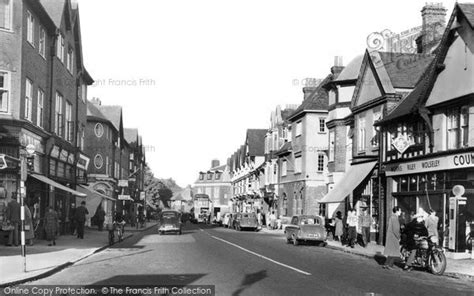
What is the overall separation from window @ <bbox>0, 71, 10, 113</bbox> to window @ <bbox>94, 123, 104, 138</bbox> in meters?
31.7

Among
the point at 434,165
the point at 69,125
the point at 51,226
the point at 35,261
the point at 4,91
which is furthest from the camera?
the point at 69,125

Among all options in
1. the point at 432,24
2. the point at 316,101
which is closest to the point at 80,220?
the point at 432,24

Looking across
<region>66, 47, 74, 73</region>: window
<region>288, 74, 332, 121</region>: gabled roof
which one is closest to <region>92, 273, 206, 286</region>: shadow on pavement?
<region>66, 47, 74, 73</region>: window

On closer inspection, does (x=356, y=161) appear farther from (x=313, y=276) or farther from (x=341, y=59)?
(x=313, y=276)

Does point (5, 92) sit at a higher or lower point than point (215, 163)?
lower

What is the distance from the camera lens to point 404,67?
1284 inches

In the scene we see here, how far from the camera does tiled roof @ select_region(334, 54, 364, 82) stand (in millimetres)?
40906

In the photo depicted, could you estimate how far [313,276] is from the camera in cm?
1473

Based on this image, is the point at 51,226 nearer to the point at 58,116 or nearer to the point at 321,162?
the point at 58,116

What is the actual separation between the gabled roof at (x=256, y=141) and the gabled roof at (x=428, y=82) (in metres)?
53.6

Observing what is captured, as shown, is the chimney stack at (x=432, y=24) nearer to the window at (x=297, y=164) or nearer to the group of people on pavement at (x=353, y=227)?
the group of people on pavement at (x=353, y=227)

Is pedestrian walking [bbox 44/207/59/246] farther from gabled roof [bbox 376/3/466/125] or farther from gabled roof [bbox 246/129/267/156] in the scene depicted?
gabled roof [bbox 246/129/267/156]

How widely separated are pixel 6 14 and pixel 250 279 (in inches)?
612

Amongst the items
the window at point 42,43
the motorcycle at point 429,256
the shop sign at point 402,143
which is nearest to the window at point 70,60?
the window at point 42,43
